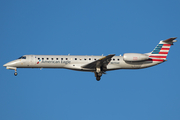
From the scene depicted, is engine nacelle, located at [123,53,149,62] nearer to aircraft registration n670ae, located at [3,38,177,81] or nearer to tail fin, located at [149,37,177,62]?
aircraft registration n670ae, located at [3,38,177,81]

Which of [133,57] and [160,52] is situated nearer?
[133,57]

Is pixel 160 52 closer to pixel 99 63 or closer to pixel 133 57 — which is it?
pixel 133 57

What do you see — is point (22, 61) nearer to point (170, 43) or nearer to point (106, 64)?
point (106, 64)

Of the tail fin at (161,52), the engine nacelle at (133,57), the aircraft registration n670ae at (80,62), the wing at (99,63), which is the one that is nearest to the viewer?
the wing at (99,63)

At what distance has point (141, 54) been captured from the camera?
117 feet

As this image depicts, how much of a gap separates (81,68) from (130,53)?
21.8ft

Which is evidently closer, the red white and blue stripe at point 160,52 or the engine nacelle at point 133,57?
the engine nacelle at point 133,57

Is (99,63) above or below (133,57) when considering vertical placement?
below

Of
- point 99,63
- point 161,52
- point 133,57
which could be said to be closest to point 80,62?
point 99,63

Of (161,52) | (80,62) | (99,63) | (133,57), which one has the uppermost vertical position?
(161,52)

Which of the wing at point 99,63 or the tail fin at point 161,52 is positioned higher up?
the tail fin at point 161,52

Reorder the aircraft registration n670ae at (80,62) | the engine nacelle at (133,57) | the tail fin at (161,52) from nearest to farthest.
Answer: the aircraft registration n670ae at (80,62)
the engine nacelle at (133,57)
the tail fin at (161,52)

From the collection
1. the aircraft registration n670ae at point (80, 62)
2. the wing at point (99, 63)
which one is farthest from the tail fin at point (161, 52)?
the wing at point (99, 63)

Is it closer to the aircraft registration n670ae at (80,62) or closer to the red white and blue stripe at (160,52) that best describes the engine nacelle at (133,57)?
the aircraft registration n670ae at (80,62)
